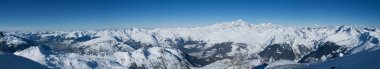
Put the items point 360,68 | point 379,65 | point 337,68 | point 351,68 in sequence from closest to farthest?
point 379,65 → point 360,68 → point 351,68 → point 337,68

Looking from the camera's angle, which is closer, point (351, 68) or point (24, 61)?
point (351, 68)

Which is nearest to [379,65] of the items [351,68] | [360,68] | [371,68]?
[371,68]

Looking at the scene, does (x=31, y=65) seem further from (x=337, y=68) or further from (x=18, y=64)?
(x=337, y=68)

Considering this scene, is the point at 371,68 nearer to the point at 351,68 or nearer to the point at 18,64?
the point at 351,68

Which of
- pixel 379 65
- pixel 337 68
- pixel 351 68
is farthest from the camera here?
pixel 337 68

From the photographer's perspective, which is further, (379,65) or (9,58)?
(9,58)

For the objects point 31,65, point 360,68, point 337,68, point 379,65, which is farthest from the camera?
point 31,65

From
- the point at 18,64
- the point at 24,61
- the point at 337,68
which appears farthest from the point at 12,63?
the point at 337,68

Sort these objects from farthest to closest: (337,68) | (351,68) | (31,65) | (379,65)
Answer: (31,65) < (337,68) < (351,68) < (379,65)
